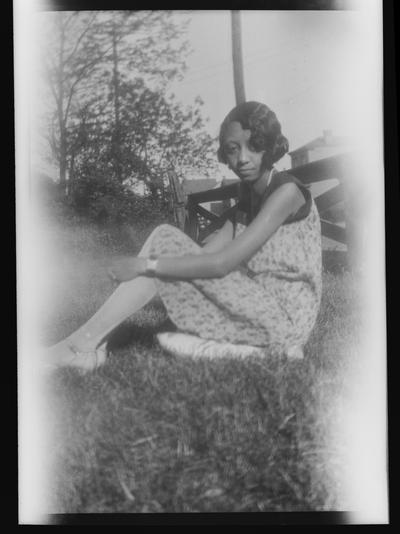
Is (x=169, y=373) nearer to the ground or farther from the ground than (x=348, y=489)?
farther from the ground

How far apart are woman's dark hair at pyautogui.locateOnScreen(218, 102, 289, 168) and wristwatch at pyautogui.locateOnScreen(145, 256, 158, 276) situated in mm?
526

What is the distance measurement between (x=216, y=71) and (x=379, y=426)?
1646 millimetres

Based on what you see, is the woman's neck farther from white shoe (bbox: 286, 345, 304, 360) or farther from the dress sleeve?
white shoe (bbox: 286, 345, 304, 360)

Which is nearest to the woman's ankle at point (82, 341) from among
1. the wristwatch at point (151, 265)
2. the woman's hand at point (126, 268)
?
the woman's hand at point (126, 268)

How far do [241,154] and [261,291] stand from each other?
0.59 metres

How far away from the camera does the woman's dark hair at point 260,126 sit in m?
2.52

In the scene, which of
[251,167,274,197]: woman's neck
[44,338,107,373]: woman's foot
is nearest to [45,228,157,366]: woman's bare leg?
[44,338,107,373]: woman's foot

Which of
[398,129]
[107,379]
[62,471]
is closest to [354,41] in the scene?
[398,129]

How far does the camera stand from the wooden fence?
256 centimetres

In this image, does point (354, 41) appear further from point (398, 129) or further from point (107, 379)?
point (107, 379)

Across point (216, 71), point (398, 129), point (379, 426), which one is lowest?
point (379, 426)

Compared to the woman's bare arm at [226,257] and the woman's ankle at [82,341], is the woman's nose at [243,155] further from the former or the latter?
the woman's ankle at [82,341]

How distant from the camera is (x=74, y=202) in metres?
2.57

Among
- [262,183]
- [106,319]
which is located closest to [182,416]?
[106,319]
